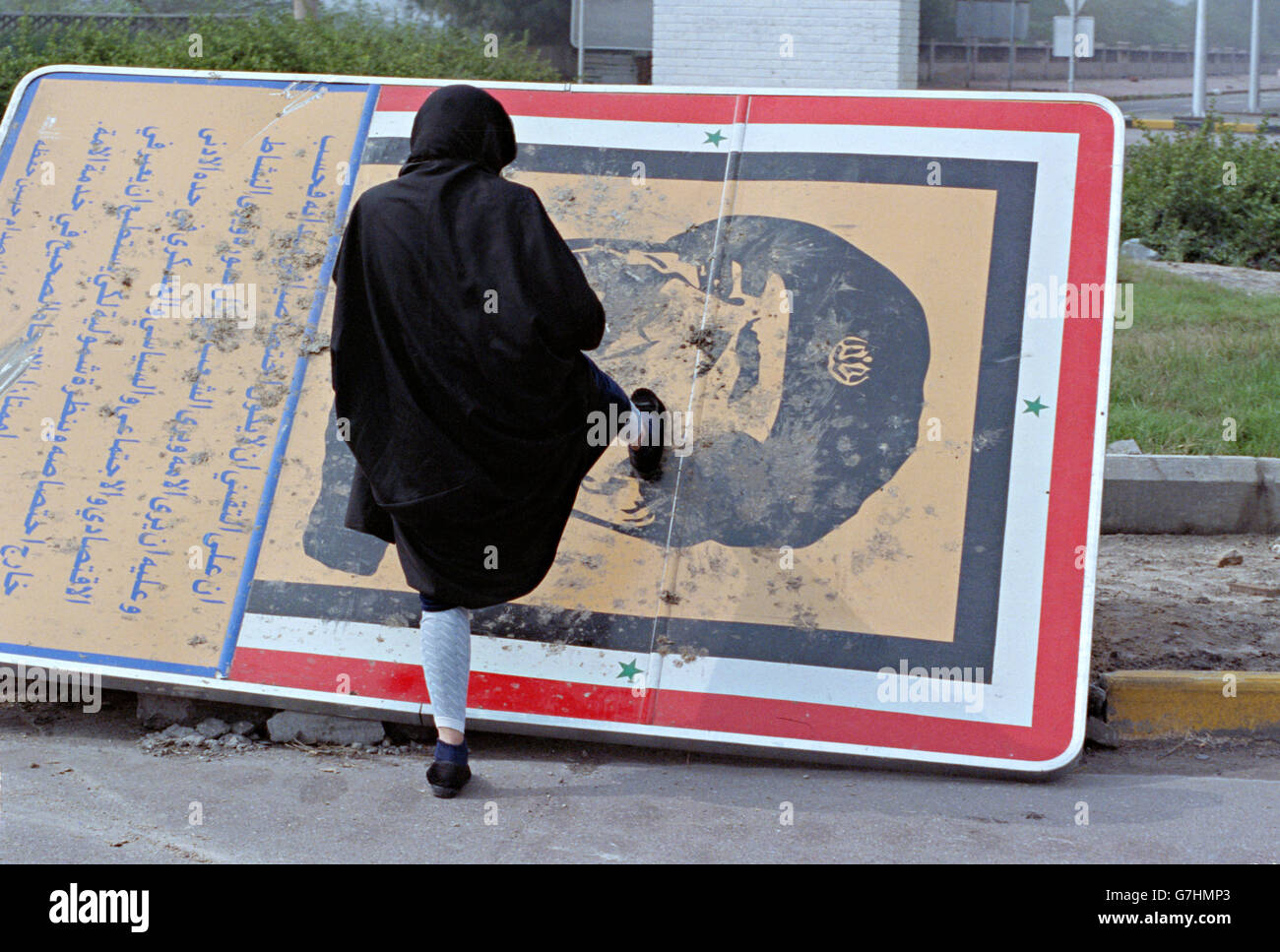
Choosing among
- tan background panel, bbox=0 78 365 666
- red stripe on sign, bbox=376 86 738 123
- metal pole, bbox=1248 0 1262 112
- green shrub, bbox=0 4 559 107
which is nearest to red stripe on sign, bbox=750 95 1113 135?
red stripe on sign, bbox=376 86 738 123

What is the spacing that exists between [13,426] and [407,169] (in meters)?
1.90

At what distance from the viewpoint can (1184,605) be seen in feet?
14.6

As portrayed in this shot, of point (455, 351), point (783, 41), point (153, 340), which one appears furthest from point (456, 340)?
point (783, 41)

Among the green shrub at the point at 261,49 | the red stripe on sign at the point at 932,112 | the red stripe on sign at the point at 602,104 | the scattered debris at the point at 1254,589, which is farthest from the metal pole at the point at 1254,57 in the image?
the red stripe on sign at the point at 602,104

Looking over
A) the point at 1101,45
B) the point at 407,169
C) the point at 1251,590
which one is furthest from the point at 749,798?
the point at 1101,45

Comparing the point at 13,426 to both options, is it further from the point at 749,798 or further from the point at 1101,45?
the point at 1101,45

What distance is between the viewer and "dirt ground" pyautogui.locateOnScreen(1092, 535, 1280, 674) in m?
4.04

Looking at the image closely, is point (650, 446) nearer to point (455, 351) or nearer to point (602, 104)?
point (455, 351)

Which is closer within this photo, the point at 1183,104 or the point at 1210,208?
the point at 1210,208

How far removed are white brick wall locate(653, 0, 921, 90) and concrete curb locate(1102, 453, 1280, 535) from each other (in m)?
8.24

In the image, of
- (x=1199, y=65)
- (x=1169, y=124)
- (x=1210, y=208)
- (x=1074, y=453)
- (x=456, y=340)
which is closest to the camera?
(x=456, y=340)

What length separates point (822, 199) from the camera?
3.87 m

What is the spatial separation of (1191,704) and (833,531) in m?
1.24
